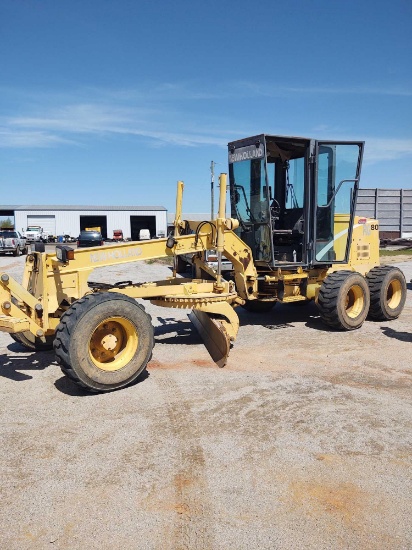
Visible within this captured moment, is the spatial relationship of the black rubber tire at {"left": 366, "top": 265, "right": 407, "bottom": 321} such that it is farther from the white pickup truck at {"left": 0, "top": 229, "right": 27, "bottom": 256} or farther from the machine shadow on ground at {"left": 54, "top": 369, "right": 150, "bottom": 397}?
the white pickup truck at {"left": 0, "top": 229, "right": 27, "bottom": 256}

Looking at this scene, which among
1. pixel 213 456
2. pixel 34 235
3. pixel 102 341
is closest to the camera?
pixel 213 456

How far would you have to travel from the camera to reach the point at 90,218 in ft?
210

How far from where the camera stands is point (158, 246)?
676 cm

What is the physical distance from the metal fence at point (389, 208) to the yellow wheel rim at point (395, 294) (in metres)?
13.6

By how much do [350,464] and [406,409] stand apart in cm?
137

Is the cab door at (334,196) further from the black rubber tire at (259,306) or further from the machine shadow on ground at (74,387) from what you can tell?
the machine shadow on ground at (74,387)

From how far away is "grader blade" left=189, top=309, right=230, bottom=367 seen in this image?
6.31 metres

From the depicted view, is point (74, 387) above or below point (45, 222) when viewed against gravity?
below

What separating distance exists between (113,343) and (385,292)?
5519mm

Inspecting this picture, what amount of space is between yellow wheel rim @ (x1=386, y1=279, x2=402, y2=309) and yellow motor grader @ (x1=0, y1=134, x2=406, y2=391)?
19 mm

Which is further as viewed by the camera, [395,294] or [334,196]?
[395,294]

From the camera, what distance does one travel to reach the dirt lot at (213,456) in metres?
3.02

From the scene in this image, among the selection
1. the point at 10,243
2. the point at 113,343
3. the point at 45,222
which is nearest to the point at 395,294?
the point at 113,343

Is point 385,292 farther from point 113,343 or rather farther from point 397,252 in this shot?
point 397,252
